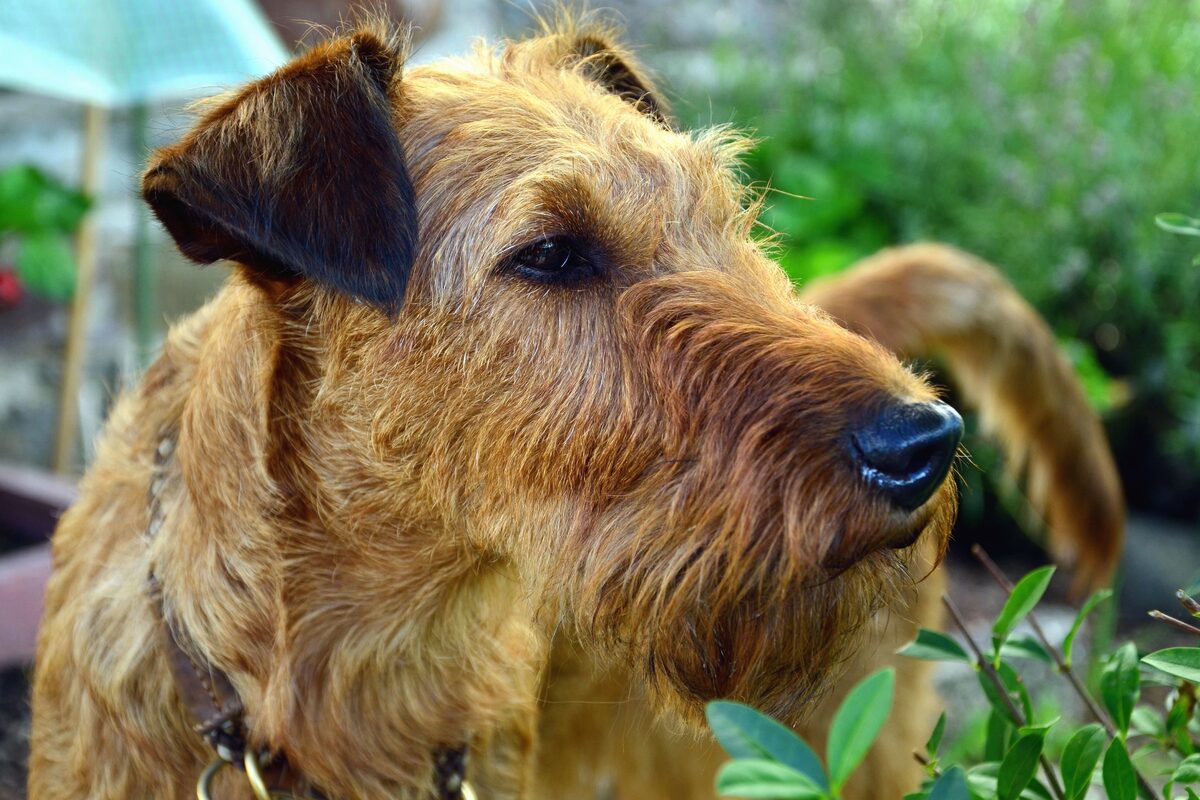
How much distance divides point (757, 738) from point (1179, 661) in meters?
0.66

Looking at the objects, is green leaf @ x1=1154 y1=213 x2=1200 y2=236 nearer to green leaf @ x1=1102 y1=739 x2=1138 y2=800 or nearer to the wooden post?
green leaf @ x1=1102 y1=739 x2=1138 y2=800

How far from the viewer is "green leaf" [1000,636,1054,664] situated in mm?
1944

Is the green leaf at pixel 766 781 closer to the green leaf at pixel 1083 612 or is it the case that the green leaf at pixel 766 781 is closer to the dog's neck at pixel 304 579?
the green leaf at pixel 1083 612

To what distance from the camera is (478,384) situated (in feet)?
6.89

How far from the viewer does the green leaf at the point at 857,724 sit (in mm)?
1188

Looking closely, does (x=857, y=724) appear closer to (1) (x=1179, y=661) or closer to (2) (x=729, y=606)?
(1) (x=1179, y=661)

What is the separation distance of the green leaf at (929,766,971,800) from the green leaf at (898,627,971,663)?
553mm

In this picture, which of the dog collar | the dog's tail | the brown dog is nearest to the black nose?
the brown dog

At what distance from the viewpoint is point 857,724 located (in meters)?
1.22

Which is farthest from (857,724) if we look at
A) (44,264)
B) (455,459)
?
(44,264)

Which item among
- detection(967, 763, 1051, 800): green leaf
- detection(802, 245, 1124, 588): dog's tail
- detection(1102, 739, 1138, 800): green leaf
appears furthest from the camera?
detection(802, 245, 1124, 588): dog's tail

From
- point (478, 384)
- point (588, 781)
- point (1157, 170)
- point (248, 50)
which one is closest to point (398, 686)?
point (478, 384)

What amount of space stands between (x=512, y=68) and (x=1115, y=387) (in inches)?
169

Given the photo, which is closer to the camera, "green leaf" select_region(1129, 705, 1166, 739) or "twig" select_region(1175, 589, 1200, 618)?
"twig" select_region(1175, 589, 1200, 618)
